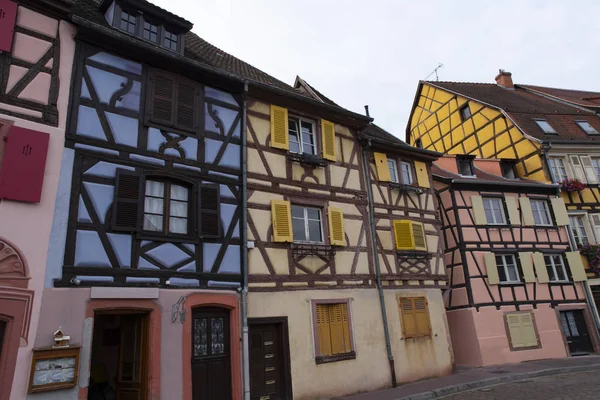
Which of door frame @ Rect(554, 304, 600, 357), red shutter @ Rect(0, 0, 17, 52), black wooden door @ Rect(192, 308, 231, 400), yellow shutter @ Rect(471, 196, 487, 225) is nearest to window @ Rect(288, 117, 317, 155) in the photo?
black wooden door @ Rect(192, 308, 231, 400)

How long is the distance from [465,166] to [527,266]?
16.1 feet

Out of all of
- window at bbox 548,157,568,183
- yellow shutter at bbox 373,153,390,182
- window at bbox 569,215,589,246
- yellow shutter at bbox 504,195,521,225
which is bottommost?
window at bbox 569,215,589,246

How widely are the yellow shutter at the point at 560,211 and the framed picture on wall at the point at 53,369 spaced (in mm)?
18353

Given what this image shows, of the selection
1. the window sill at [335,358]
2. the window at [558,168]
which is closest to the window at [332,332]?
the window sill at [335,358]

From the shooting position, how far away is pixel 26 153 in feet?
24.7

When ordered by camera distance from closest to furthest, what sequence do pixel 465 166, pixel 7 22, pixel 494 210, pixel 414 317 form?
pixel 7 22
pixel 414 317
pixel 494 210
pixel 465 166

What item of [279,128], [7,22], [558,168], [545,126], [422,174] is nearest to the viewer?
[7,22]

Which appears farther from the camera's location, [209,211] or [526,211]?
[526,211]

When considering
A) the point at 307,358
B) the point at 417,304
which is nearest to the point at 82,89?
the point at 307,358

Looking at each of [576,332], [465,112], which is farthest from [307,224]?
[465,112]

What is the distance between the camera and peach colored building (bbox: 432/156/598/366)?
15914mm

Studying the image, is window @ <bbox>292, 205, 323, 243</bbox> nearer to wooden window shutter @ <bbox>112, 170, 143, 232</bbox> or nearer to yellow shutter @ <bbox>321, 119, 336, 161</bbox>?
yellow shutter @ <bbox>321, 119, 336, 161</bbox>

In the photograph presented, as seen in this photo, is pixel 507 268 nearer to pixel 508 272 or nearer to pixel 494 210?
pixel 508 272

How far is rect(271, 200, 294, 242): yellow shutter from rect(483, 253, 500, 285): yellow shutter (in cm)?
941
